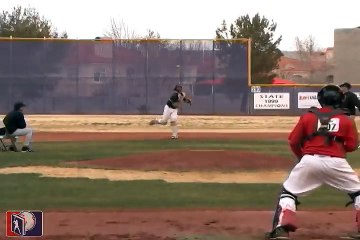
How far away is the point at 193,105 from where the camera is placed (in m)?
40.1

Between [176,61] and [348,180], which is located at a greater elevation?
[176,61]

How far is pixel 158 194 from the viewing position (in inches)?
407

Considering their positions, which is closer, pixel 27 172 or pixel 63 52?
pixel 27 172

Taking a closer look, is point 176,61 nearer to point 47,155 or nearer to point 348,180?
point 47,155

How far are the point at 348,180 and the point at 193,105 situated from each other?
3348 centimetres

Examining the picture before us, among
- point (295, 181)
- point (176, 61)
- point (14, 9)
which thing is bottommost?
point (295, 181)

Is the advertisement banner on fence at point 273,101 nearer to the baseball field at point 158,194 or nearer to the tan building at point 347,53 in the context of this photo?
the baseball field at point 158,194

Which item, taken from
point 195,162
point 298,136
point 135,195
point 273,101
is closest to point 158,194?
point 135,195

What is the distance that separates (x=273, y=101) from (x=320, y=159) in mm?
33488

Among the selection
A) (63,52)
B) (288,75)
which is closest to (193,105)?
(63,52)

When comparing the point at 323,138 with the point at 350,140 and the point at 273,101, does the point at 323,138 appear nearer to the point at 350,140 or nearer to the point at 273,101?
the point at 350,140

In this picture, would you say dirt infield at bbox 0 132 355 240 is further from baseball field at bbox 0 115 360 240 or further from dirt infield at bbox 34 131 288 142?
dirt infield at bbox 34 131 288 142

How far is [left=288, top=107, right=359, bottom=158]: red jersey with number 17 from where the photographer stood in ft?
21.6

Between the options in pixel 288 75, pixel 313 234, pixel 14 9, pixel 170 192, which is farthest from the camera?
pixel 288 75
